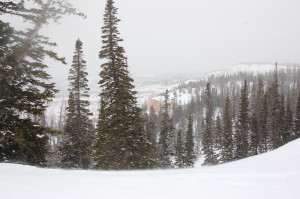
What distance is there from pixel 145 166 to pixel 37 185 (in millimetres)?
12969

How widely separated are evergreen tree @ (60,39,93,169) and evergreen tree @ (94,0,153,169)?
166 inches

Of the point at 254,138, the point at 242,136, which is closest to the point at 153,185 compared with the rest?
the point at 242,136

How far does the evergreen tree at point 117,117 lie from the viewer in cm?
1655

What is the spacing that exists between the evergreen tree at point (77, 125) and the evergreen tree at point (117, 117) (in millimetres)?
4219

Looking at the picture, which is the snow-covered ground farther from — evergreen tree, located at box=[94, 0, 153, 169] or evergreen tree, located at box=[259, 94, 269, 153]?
evergreen tree, located at box=[259, 94, 269, 153]

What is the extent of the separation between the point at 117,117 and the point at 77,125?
6.55 metres

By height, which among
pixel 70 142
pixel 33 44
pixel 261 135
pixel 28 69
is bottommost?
pixel 261 135

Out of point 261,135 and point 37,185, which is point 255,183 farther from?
point 261,135

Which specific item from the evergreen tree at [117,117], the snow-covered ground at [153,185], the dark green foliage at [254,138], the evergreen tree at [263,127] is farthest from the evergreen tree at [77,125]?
the evergreen tree at [263,127]

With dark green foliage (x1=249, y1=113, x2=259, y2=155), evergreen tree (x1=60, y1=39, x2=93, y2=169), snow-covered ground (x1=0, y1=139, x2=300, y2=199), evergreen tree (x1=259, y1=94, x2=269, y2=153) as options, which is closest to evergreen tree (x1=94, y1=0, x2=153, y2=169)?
evergreen tree (x1=60, y1=39, x2=93, y2=169)

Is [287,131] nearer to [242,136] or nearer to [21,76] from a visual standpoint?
[242,136]

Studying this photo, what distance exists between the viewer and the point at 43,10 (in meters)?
10.0

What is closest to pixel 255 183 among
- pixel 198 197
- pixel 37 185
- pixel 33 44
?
pixel 198 197

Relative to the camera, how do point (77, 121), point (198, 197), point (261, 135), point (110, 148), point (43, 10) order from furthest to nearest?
point (261, 135) → point (77, 121) → point (110, 148) → point (43, 10) → point (198, 197)
